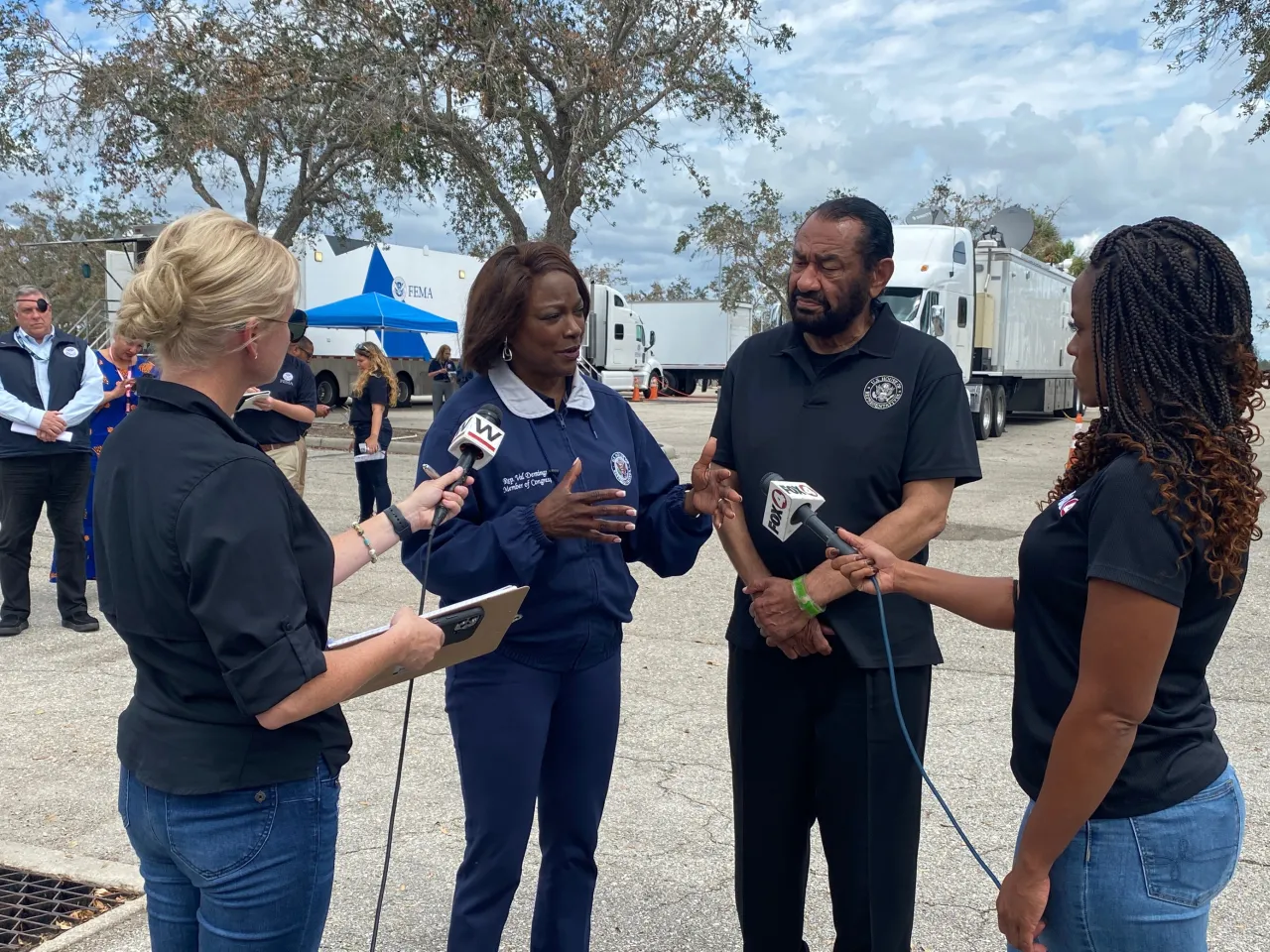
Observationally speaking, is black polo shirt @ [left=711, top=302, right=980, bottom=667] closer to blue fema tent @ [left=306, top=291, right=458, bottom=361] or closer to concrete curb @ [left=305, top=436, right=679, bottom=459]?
concrete curb @ [left=305, top=436, right=679, bottom=459]

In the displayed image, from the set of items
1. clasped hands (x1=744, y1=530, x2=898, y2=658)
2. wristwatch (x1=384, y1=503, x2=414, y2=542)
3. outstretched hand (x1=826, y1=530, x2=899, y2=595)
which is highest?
wristwatch (x1=384, y1=503, x2=414, y2=542)

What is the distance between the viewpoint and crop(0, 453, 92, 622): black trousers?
639 centimetres

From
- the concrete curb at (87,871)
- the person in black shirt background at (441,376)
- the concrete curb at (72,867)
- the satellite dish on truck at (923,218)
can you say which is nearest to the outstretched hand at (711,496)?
the concrete curb at (87,871)

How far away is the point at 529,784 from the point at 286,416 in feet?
20.8

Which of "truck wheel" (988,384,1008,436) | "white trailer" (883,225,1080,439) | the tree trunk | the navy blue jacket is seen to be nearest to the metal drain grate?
the navy blue jacket

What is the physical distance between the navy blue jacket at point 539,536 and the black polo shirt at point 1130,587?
106 cm

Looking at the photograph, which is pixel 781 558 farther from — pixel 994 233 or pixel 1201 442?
pixel 994 233

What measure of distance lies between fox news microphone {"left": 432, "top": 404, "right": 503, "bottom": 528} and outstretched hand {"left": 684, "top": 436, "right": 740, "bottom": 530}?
57 centimetres

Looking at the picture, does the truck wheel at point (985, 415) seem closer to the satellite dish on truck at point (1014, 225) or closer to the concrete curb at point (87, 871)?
the satellite dish on truck at point (1014, 225)

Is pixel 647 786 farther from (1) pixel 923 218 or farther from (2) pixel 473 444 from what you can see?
(1) pixel 923 218

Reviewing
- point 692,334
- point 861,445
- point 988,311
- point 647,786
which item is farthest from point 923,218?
point 861,445

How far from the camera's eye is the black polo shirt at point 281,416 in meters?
8.09

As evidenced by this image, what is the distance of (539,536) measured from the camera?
248 centimetres

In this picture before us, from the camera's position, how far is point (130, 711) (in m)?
1.88
